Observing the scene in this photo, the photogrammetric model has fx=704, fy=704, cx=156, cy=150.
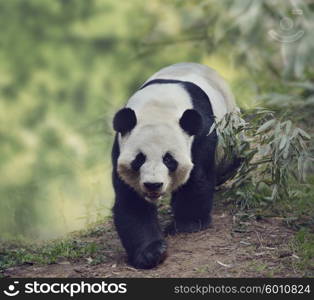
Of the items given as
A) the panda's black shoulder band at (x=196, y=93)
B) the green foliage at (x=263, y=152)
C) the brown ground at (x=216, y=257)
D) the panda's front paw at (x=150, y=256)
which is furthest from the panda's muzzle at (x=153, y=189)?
the panda's black shoulder band at (x=196, y=93)

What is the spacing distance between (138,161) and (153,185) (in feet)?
0.73

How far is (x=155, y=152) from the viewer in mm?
4496

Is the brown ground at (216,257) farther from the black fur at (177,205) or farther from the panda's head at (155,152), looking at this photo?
the panda's head at (155,152)

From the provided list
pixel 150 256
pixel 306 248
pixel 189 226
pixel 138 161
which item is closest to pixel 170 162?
pixel 138 161

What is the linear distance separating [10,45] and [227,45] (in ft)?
12.3

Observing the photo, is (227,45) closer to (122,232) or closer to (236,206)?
(236,206)

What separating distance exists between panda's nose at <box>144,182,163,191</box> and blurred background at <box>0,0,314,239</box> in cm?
181

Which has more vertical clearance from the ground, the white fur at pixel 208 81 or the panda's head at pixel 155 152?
the white fur at pixel 208 81

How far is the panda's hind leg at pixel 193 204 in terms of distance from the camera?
504 cm

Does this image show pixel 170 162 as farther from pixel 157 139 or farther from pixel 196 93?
pixel 196 93

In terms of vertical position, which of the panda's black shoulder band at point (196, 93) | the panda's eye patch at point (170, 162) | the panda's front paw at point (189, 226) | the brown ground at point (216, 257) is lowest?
the brown ground at point (216, 257)

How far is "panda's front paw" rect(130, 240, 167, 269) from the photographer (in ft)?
14.9

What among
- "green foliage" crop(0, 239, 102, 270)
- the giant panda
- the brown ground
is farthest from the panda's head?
"green foliage" crop(0, 239, 102, 270)

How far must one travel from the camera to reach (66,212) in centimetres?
828
